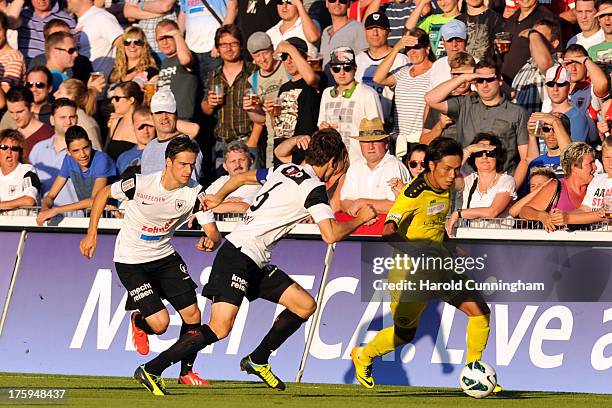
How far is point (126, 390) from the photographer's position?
12664 millimetres

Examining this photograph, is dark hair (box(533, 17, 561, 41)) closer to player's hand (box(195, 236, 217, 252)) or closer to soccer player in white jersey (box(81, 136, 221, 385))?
soccer player in white jersey (box(81, 136, 221, 385))

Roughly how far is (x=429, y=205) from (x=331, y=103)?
3.65m

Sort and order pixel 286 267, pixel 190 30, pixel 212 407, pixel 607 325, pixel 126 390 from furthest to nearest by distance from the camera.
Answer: pixel 190 30 < pixel 286 267 < pixel 607 325 < pixel 126 390 < pixel 212 407

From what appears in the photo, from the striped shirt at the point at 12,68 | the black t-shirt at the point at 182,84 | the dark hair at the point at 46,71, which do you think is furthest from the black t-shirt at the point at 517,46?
the striped shirt at the point at 12,68

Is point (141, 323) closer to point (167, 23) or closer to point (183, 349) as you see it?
point (183, 349)

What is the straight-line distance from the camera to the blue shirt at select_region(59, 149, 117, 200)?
16516 millimetres

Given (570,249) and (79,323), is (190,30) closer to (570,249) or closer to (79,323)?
(79,323)

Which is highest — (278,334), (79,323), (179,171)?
(179,171)

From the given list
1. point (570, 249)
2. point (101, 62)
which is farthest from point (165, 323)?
point (101, 62)

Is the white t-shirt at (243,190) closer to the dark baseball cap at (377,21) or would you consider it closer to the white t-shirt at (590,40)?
the dark baseball cap at (377,21)

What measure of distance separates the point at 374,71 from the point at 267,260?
511 centimetres

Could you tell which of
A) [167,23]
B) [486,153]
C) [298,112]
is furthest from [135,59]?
[486,153]

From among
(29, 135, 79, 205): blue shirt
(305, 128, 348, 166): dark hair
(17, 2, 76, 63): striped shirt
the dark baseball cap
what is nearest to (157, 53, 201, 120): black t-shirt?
(29, 135, 79, 205): blue shirt

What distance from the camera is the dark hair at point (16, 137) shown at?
16641 mm
